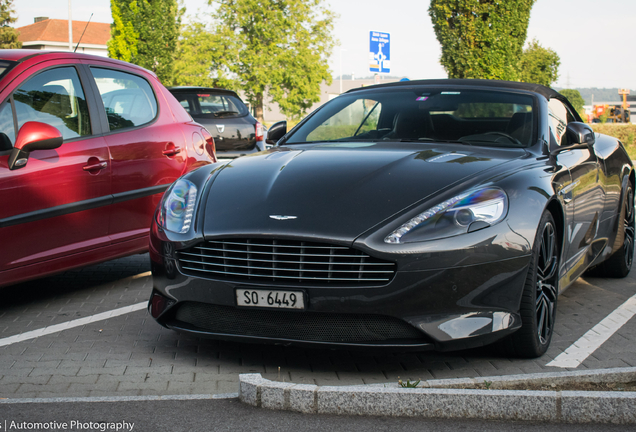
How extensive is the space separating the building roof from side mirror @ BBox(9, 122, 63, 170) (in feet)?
200

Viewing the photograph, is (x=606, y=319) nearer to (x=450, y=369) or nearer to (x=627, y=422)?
(x=450, y=369)

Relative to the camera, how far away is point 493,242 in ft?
11.5

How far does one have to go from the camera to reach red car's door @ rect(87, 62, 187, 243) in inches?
218

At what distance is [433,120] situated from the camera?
16.2ft

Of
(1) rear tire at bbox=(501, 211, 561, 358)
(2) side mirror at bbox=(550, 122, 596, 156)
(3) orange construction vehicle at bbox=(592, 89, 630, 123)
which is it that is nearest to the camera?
(1) rear tire at bbox=(501, 211, 561, 358)

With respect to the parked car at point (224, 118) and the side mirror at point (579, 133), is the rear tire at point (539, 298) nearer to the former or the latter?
the side mirror at point (579, 133)

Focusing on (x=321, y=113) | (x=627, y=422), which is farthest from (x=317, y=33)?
(x=627, y=422)

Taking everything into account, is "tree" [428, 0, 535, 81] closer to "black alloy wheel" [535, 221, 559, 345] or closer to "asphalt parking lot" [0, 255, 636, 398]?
"asphalt parking lot" [0, 255, 636, 398]

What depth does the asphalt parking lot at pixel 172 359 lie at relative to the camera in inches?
141

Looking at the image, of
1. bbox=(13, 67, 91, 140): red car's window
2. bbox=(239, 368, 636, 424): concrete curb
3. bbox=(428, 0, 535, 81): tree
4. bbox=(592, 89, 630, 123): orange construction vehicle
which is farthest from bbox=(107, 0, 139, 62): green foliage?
bbox=(592, 89, 630, 123): orange construction vehicle

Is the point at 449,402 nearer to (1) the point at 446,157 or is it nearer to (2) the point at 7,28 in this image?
(1) the point at 446,157

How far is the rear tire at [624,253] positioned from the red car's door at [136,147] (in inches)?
141

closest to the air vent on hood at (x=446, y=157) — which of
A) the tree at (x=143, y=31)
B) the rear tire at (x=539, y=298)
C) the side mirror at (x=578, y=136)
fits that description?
the rear tire at (x=539, y=298)

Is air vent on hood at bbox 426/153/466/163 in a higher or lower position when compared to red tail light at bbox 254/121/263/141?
higher
